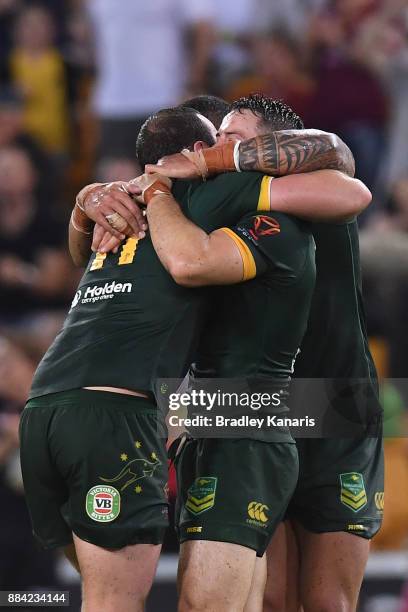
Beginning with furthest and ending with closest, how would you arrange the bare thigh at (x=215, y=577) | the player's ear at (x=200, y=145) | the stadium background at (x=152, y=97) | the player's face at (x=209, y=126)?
the stadium background at (x=152, y=97) < the player's face at (x=209, y=126) < the player's ear at (x=200, y=145) < the bare thigh at (x=215, y=577)

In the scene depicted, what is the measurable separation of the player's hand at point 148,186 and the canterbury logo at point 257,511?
1.17m

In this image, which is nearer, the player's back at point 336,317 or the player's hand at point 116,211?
the player's hand at point 116,211

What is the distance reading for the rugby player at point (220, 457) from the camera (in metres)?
3.85

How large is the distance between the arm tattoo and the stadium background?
3646mm

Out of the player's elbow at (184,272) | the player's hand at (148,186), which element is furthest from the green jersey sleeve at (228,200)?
the player's elbow at (184,272)

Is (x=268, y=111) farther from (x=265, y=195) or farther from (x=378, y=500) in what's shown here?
(x=378, y=500)

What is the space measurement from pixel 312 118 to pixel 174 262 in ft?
17.7

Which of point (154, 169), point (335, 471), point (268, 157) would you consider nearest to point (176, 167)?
point (154, 169)

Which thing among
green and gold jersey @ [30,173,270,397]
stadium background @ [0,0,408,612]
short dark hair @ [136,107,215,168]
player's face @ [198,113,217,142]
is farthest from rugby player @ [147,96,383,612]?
stadium background @ [0,0,408,612]

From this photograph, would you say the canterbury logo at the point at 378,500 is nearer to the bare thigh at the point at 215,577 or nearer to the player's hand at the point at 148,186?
the bare thigh at the point at 215,577

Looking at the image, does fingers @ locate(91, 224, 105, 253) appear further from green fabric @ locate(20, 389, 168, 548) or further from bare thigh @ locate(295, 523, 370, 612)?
bare thigh @ locate(295, 523, 370, 612)

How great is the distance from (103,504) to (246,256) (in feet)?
3.22

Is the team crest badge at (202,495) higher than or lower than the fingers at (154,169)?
lower

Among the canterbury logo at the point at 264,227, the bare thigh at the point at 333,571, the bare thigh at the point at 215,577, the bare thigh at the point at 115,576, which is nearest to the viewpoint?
the bare thigh at the point at 115,576
